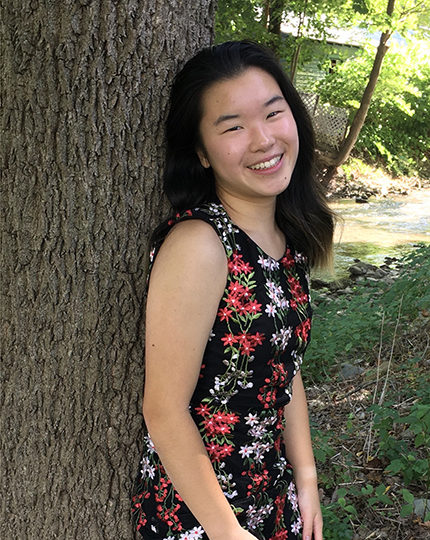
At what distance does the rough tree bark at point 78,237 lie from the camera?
5.28 ft

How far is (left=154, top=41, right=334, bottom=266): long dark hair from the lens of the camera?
1.64 m

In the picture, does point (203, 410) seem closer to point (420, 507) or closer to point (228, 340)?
point (228, 340)

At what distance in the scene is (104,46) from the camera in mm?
1616

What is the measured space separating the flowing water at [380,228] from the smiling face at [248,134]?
699 cm

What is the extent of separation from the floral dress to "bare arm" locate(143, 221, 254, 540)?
0.25ft

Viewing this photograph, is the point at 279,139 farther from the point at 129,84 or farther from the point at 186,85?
the point at 129,84

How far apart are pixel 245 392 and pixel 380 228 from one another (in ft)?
34.3

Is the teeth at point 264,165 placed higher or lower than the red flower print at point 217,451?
higher

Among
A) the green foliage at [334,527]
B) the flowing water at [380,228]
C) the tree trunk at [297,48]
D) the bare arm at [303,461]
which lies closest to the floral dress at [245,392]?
the bare arm at [303,461]

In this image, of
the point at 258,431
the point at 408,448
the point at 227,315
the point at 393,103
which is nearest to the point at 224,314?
the point at 227,315

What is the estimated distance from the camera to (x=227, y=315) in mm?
1513

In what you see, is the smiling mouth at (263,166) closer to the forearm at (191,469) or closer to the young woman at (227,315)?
the young woman at (227,315)

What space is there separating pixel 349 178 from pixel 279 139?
14.0 metres

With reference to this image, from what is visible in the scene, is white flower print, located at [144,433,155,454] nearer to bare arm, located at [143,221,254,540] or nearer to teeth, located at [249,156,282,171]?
bare arm, located at [143,221,254,540]
